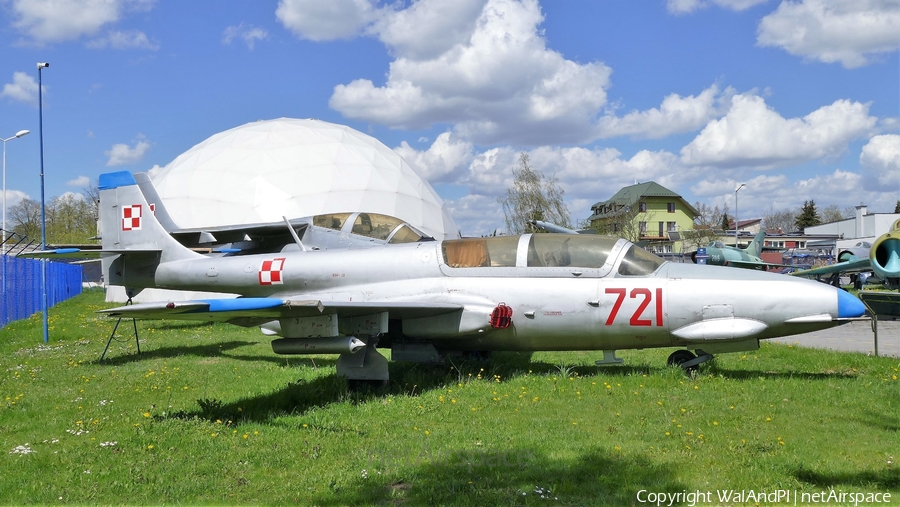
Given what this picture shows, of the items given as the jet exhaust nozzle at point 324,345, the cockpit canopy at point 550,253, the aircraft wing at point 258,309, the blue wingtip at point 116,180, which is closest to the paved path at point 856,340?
the cockpit canopy at point 550,253

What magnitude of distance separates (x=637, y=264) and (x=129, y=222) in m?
9.39

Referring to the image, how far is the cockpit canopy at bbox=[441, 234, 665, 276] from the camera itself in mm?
8156

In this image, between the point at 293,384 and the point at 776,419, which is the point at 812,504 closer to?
the point at 776,419

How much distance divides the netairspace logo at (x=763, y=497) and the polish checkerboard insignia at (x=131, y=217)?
10.7 metres

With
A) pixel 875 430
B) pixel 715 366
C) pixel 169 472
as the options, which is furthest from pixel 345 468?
pixel 715 366

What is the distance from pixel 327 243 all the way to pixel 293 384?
5904 millimetres

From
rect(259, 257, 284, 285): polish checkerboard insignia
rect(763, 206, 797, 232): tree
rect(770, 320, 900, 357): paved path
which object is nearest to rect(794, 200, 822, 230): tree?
rect(763, 206, 797, 232): tree

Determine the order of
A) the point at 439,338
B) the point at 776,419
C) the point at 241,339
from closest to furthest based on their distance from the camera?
1. the point at 776,419
2. the point at 439,338
3. the point at 241,339

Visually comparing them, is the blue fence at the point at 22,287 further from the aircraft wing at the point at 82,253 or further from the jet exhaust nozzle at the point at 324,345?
the jet exhaust nozzle at the point at 324,345

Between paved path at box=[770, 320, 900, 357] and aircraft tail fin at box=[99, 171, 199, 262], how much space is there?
40.9 ft

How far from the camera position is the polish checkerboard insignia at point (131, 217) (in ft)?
39.1

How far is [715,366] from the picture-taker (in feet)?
28.4

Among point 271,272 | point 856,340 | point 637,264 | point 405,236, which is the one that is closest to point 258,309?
point 271,272

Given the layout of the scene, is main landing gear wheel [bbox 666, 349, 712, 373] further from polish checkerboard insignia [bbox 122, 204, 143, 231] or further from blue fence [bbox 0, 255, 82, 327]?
blue fence [bbox 0, 255, 82, 327]
